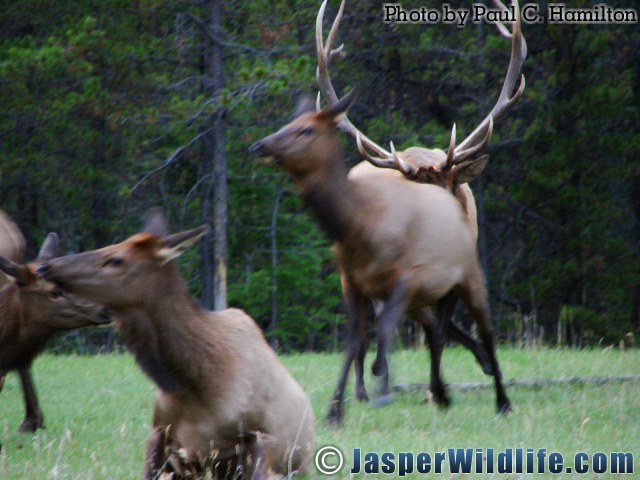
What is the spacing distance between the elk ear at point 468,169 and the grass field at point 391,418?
1.81 meters

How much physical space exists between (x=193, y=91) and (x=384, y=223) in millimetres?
12787

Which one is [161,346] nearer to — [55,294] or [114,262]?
[114,262]

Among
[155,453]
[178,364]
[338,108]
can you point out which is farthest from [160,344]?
[338,108]

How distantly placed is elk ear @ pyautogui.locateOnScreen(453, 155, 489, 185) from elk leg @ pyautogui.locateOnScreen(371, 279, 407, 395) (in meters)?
1.81

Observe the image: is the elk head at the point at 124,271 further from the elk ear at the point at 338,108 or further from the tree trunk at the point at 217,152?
the tree trunk at the point at 217,152

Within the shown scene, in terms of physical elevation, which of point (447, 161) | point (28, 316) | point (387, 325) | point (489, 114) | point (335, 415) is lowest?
point (335, 415)

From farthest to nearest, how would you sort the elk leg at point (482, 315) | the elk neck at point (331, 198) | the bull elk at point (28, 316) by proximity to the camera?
the elk leg at point (482, 315) < the elk neck at point (331, 198) < the bull elk at point (28, 316)

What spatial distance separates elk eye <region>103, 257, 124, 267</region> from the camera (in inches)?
197

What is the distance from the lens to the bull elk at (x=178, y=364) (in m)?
5.00

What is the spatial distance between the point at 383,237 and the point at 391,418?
1334 millimetres

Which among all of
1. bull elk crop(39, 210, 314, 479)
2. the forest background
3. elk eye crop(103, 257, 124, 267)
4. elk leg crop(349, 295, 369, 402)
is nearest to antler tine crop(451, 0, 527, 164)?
elk leg crop(349, 295, 369, 402)

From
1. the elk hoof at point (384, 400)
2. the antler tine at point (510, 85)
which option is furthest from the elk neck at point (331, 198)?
the antler tine at point (510, 85)

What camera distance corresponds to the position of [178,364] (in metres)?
5.04

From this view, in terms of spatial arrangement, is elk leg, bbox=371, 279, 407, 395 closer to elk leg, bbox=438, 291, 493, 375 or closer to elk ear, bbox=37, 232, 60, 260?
elk leg, bbox=438, 291, 493, 375
